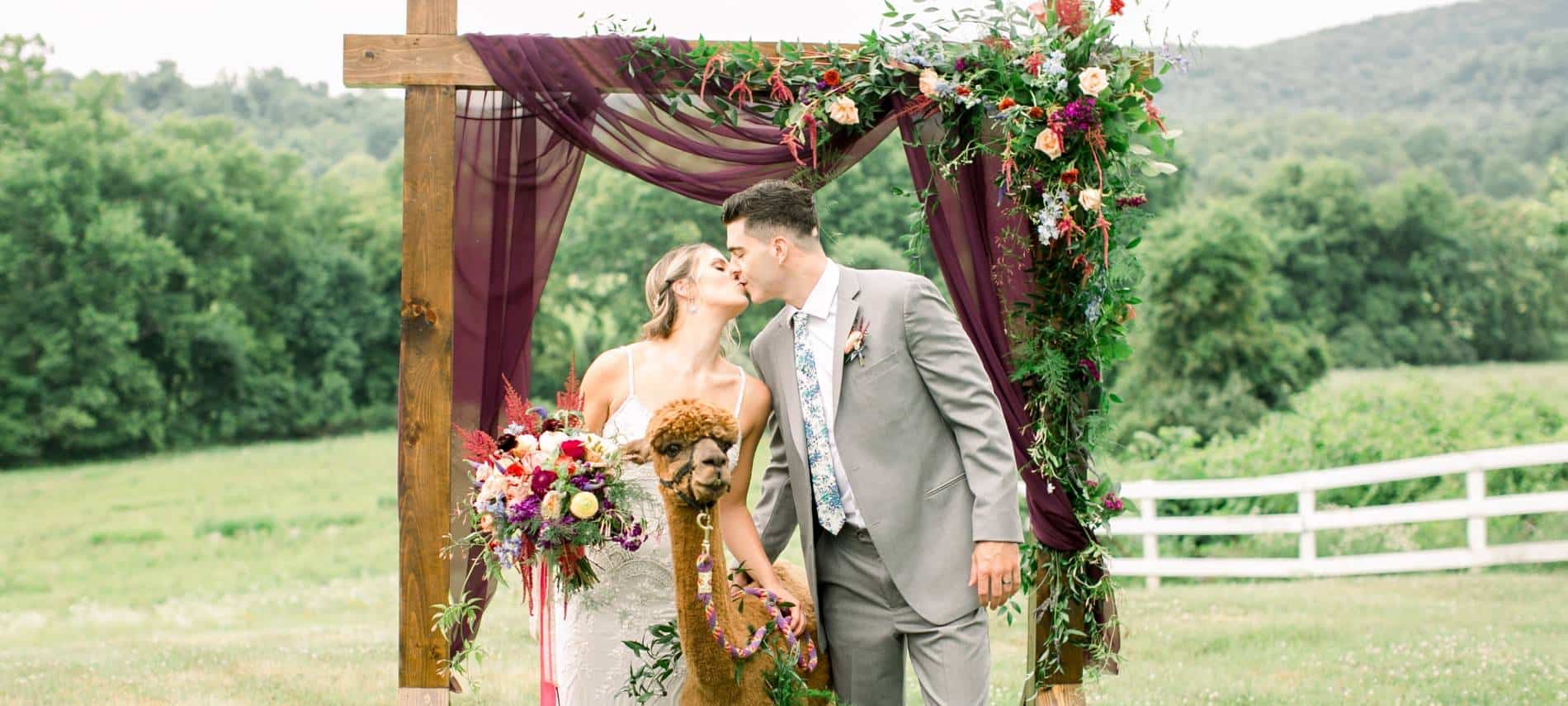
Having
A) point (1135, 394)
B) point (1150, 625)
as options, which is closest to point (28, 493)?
point (1135, 394)

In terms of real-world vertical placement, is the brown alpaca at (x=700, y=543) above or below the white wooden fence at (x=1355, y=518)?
above

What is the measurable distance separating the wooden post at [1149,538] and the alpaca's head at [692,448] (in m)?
8.06

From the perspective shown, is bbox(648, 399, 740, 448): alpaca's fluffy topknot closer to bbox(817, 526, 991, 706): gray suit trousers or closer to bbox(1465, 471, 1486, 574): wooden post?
bbox(817, 526, 991, 706): gray suit trousers

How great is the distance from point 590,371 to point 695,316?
392 mm

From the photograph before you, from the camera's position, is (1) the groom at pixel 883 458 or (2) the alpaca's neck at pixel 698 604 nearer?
(2) the alpaca's neck at pixel 698 604

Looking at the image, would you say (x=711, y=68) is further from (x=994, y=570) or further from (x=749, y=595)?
(x=994, y=570)

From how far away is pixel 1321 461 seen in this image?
44.2ft

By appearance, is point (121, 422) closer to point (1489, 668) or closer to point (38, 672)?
point (38, 672)

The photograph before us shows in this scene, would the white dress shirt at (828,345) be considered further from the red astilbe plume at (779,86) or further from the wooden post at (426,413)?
the wooden post at (426,413)

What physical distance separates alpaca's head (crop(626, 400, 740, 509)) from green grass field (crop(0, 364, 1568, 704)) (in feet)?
6.56

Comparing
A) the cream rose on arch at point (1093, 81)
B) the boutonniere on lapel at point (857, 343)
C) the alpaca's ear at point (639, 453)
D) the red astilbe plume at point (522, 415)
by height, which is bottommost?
the alpaca's ear at point (639, 453)

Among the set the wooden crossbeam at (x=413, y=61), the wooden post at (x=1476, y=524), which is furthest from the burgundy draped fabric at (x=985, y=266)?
the wooden post at (x=1476, y=524)

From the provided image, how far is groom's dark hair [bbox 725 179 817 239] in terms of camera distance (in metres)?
4.09

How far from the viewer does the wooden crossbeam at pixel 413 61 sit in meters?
4.98
